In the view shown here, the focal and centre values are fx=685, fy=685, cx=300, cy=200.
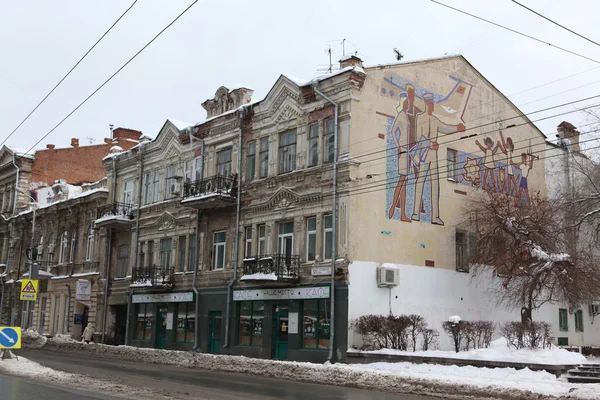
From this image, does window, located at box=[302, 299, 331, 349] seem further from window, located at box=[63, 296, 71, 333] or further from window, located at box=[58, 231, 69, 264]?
window, located at box=[58, 231, 69, 264]

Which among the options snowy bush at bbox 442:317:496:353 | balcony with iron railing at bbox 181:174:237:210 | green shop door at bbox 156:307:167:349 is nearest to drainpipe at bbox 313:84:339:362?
snowy bush at bbox 442:317:496:353

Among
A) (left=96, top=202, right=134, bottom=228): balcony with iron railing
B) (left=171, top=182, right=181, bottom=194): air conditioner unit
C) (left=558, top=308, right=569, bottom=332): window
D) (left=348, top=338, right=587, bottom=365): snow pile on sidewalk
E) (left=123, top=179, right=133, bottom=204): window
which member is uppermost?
(left=123, top=179, right=133, bottom=204): window

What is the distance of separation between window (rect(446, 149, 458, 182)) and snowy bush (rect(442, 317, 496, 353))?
7.33 metres

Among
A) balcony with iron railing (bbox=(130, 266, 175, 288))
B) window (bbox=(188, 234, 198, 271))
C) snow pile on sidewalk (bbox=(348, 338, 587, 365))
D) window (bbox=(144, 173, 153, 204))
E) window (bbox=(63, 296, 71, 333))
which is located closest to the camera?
snow pile on sidewalk (bbox=(348, 338, 587, 365))

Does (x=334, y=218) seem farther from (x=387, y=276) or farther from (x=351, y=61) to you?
(x=351, y=61)

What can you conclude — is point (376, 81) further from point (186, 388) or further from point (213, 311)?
point (186, 388)

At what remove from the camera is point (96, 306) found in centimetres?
3831

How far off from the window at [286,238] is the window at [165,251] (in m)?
8.40

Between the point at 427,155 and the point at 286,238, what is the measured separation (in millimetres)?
6664

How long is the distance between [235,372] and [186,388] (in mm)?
6866

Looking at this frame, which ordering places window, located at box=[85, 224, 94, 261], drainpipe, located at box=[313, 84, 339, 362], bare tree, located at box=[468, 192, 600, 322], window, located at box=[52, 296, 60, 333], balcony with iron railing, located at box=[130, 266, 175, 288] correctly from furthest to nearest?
window, located at box=[52, 296, 60, 333]
window, located at box=[85, 224, 94, 261]
balcony with iron railing, located at box=[130, 266, 175, 288]
bare tree, located at box=[468, 192, 600, 322]
drainpipe, located at box=[313, 84, 339, 362]

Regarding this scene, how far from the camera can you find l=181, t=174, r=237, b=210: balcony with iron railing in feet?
96.5

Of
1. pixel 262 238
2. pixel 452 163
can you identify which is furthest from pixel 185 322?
pixel 452 163

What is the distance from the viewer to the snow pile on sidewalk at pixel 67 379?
14.3m
